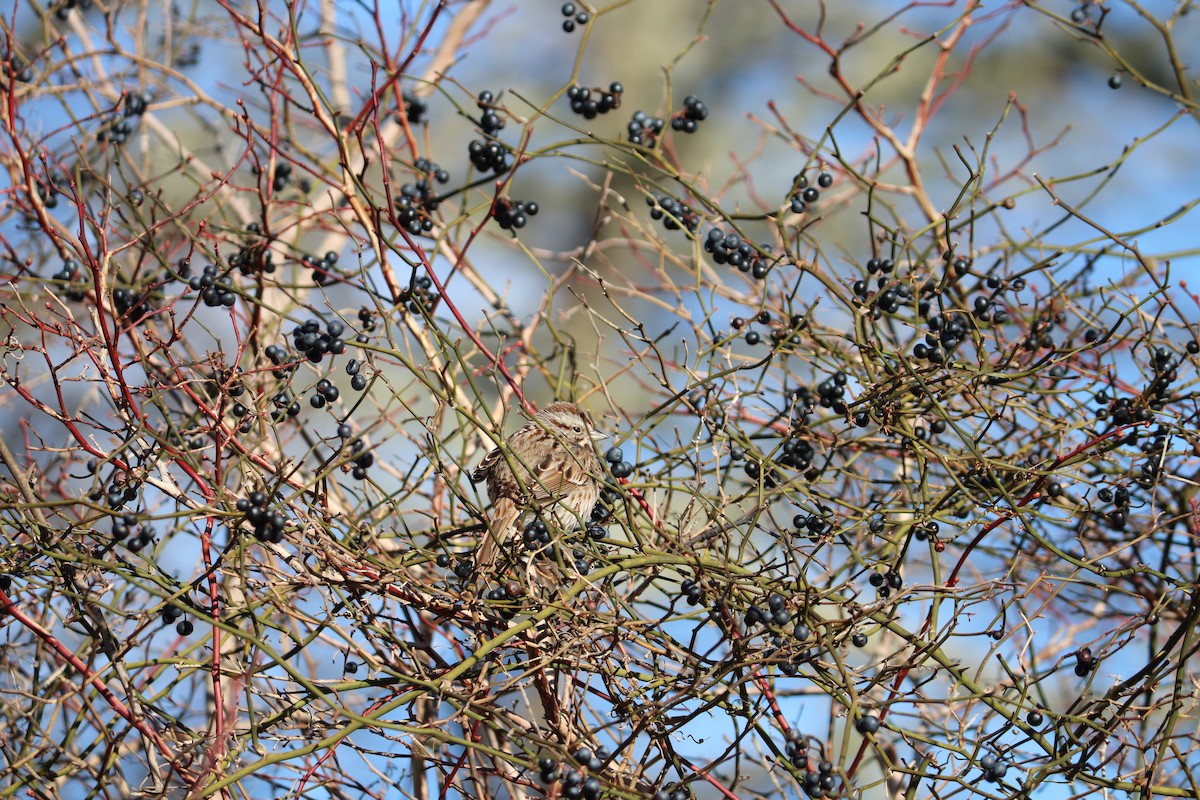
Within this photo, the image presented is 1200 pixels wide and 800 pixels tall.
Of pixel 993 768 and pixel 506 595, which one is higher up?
pixel 506 595

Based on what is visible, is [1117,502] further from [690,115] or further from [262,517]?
[262,517]

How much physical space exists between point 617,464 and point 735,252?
2.86ft

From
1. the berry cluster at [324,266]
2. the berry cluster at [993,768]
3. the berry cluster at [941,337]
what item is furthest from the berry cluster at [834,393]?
Answer: the berry cluster at [324,266]

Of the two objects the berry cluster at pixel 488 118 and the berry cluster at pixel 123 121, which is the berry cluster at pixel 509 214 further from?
the berry cluster at pixel 123 121

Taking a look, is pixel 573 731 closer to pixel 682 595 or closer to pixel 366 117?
pixel 682 595

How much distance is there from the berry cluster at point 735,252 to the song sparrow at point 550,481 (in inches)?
30.3

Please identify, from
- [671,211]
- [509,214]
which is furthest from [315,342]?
[671,211]

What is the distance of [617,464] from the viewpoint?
411 centimetres

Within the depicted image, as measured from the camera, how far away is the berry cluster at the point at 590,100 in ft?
16.1

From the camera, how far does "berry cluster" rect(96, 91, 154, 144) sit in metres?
5.27

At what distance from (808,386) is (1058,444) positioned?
861mm

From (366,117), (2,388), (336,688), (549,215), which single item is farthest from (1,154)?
(549,215)

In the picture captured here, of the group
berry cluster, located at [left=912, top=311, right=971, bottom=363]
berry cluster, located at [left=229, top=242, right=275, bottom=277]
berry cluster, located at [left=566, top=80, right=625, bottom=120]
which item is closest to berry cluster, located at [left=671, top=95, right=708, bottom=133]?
berry cluster, located at [left=566, top=80, right=625, bottom=120]

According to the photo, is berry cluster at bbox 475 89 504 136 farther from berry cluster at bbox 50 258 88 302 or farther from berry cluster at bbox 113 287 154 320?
berry cluster at bbox 50 258 88 302
